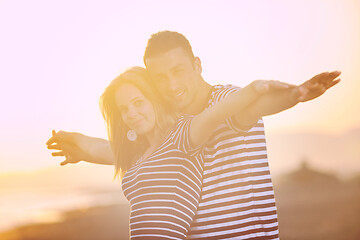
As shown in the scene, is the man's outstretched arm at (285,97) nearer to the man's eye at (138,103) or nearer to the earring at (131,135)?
the man's eye at (138,103)

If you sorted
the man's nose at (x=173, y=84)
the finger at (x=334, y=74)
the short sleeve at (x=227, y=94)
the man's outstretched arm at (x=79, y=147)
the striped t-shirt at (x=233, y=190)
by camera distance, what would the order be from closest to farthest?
the finger at (x=334, y=74)
the short sleeve at (x=227, y=94)
the striped t-shirt at (x=233, y=190)
the man's nose at (x=173, y=84)
the man's outstretched arm at (x=79, y=147)

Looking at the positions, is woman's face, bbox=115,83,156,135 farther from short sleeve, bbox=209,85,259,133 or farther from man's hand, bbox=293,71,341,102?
man's hand, bbox=293,71,341,102

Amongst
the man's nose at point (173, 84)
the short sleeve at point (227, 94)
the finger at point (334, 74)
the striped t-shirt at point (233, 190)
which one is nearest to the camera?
the finger at point (334, 74)

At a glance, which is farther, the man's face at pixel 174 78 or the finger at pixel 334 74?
the man's face at pixel 174 78

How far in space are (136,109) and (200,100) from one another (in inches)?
10.6

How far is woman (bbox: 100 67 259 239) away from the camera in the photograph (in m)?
1.46

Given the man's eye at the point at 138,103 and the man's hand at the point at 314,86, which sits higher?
the man's eye at the point at 138,103

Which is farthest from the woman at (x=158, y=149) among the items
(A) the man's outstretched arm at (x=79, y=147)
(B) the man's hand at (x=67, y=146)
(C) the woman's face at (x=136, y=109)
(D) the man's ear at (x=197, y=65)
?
(B) the man's hand at (x=67, y=146)

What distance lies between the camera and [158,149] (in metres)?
1.65

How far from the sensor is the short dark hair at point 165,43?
1.81m

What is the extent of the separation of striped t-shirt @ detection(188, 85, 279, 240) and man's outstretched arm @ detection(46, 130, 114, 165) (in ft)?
2.62

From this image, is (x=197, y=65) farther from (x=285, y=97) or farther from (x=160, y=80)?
(x=285, y=97)

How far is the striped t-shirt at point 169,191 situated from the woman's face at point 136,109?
0.12 metres

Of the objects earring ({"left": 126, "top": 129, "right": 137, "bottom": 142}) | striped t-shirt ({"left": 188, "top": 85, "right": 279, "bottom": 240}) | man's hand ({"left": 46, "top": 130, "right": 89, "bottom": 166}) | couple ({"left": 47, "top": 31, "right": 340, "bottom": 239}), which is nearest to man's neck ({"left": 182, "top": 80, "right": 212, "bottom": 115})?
couple ({"left": 47, "top": 31, "right": 340, "bottom": 239})
